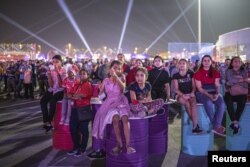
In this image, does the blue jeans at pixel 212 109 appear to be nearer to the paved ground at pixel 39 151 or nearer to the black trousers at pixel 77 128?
the paved ground at pixel 39 151

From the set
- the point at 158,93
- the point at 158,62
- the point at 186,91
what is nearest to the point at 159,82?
the point at 158,93

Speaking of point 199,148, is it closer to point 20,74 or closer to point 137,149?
point 137,149

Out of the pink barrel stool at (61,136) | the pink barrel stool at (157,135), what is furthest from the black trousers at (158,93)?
the pink barrel stool at (61,136)

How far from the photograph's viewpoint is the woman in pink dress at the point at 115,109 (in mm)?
5977

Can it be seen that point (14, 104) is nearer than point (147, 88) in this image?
No

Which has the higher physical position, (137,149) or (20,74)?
(20,74)

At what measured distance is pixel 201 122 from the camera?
24.3ft

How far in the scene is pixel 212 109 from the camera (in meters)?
7.43

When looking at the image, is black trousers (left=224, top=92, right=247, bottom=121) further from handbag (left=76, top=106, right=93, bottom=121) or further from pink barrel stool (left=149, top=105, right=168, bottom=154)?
handbag (left=76, top=106, right=93, bottom=121)

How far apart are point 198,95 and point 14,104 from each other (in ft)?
35.3

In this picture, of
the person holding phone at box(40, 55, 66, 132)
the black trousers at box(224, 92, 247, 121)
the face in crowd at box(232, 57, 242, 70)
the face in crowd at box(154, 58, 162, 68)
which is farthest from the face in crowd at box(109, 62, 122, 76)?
the face in crowd at box(232, 57, 242, 70)

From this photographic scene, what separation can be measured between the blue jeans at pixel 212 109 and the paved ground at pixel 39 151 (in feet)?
2.79

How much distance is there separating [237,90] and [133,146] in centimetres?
308

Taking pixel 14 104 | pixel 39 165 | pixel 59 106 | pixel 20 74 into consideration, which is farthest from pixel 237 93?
pixel 20 74
